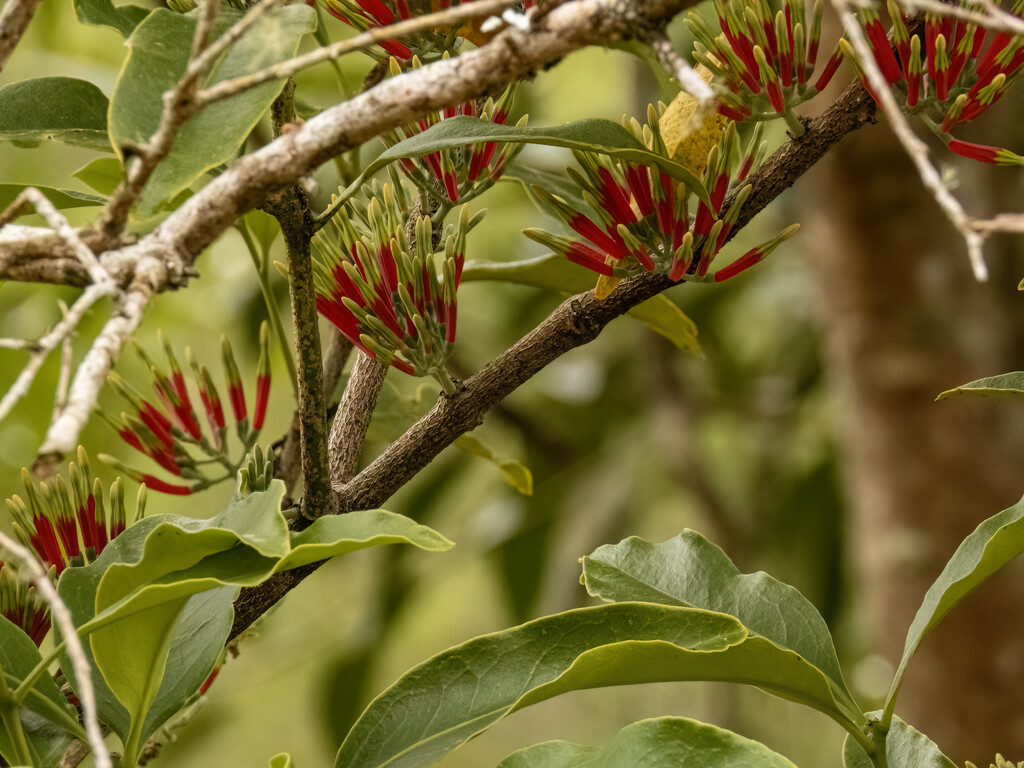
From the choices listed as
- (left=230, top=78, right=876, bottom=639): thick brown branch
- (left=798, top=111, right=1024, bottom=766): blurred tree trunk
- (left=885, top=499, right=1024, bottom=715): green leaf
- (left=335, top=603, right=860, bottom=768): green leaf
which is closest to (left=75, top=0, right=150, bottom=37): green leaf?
(left=230, top=78, right=876, bottom=639): thick brown branch

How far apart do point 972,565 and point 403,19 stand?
15.7 inches

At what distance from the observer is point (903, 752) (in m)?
0.50

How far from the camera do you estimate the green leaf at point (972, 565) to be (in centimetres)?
44

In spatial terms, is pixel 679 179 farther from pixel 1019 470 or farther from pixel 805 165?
pixel 1019 470

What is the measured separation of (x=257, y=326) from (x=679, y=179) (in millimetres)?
1257

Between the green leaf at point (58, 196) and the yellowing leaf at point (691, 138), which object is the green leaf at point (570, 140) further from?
the green leaf at point (58, 196)

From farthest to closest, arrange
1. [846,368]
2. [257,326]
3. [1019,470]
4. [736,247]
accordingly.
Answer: [736,247] → [257,326] → [846,368] → [1019,470]

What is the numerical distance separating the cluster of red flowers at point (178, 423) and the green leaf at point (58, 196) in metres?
0.13

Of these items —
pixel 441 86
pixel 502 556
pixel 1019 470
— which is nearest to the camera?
pixel 441 86

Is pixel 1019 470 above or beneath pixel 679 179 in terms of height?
beneath

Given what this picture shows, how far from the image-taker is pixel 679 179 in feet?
1.43

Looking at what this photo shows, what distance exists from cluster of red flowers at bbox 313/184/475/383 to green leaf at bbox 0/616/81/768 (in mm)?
207

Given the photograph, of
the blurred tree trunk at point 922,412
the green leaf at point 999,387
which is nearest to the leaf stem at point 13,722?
the green leaf at point 999,387

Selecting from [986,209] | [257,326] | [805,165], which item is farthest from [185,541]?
[986,209]
